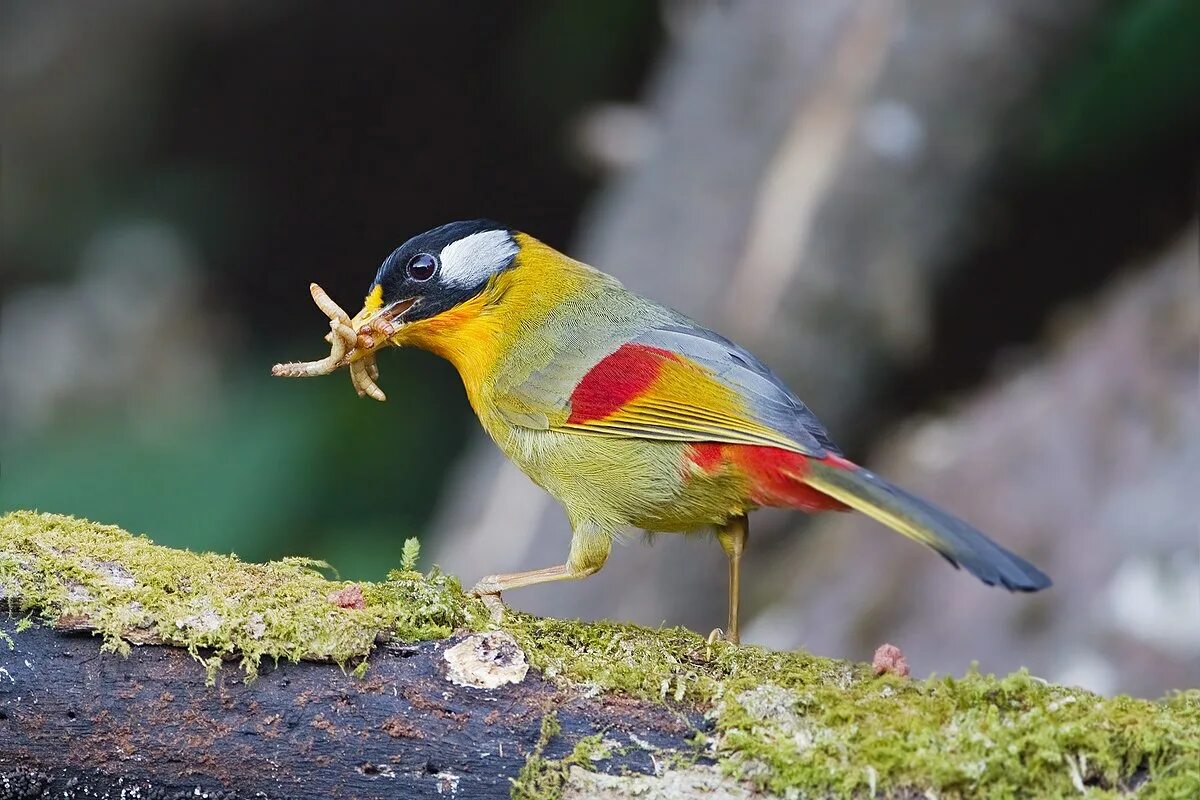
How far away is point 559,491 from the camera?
3246mm

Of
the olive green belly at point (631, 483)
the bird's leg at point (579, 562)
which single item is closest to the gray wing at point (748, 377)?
the olive green belly at point (631, 483)

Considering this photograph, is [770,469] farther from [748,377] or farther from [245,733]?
[245,733]

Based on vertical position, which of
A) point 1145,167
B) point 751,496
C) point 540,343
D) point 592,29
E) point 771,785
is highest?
point 592,29

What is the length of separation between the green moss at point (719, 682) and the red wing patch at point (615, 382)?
2.00ft

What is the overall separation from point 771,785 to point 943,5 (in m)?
4.63

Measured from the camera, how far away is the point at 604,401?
3.19 meters

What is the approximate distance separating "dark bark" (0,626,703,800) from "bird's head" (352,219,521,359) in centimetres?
126

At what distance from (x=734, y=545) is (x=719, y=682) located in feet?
2.49

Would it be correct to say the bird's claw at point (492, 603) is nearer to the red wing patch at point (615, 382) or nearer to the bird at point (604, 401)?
the bird at point (604, 401)

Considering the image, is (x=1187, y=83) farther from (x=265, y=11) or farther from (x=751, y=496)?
(x=265, y=11)

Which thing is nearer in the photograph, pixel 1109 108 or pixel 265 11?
pixel 1109 108

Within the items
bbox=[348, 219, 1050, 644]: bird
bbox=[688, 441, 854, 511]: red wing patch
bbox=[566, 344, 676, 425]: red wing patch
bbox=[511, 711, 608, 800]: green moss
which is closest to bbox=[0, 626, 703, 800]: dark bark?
bbox=[511, 711, 608, 800]: green moss

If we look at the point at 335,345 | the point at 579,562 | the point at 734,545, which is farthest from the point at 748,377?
the point at 335,345

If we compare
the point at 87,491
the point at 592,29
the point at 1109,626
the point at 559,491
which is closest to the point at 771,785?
the point at 559,491
